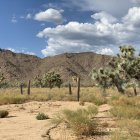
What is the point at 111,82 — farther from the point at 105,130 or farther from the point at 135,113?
the point at 105,130

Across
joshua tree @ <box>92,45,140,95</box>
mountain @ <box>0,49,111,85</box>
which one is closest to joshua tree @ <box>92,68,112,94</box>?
joshua tree @ <box>92,45,140,95</box>

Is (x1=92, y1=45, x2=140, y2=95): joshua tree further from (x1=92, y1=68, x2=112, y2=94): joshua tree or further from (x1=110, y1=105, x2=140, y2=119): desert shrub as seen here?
(x1=110, y1=105, x2=140, y2=119): desert shrub

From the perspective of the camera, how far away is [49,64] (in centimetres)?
17038

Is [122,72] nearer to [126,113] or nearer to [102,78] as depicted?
[102,78]

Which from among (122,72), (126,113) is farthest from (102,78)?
(126,113)

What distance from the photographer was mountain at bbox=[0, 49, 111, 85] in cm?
16025

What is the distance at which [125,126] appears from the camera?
13.7 metres

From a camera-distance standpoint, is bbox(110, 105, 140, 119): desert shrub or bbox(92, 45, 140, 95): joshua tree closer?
bbox(110, 105, 140, 119): desert shrub

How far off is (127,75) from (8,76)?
124 meters

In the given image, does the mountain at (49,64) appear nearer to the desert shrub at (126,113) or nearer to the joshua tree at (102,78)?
the joshua tree at (102,78)

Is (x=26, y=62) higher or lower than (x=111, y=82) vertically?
higher

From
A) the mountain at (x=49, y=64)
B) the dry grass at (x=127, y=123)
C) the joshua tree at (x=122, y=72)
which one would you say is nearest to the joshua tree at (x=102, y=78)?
the joshua tree at (x=122, y=72)

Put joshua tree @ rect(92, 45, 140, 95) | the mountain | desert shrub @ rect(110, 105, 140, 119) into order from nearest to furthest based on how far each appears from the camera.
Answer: desert shrub @ rect(110, 105, 140, 119), joshua tree @ rect(92, 45, 140, 95), the mountain

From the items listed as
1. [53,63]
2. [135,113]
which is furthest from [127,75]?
[53,63]
